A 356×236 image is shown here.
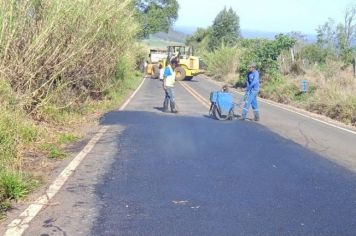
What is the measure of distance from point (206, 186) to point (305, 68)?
26.1 m

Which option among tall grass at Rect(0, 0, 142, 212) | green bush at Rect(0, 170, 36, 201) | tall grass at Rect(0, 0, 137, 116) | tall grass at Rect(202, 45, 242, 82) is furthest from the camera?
tall grass at Rect(202, 45, 242, 82)

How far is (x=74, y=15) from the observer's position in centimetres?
1173

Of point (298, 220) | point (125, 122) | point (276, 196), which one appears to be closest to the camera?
point (298, 220)

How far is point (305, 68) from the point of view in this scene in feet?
104

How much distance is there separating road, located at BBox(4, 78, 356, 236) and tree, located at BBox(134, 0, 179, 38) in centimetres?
5646

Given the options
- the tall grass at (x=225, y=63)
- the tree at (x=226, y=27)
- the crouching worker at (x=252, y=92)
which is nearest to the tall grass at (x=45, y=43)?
the crouching worker at (x=252, y=92)

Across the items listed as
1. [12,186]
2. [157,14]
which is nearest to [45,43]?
[12,186]

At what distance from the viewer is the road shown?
5.38 meters

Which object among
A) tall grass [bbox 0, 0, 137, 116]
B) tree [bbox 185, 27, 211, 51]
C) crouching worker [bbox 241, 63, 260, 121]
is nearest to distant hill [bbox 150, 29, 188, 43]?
tree [bbox 185, 27, 211, 51]

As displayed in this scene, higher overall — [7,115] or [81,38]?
[81,38]

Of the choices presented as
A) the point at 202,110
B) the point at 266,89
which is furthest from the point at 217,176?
the point at 266,89

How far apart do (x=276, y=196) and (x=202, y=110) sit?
37.4 feet

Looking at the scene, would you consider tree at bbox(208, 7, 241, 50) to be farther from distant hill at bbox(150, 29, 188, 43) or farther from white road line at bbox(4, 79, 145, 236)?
white road line at bbox(4, 79, 145, 236)

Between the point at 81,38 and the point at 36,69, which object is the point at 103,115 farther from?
the point at 36,69
